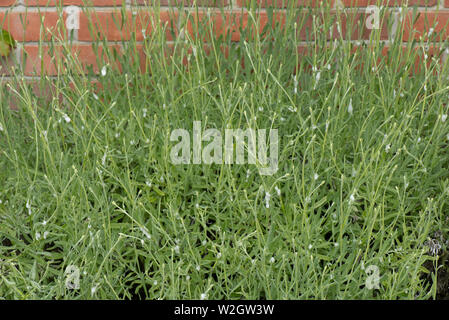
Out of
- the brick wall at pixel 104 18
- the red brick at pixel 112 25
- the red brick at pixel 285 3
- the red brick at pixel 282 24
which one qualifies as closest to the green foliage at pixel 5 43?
the brick wall at pixel 104 18

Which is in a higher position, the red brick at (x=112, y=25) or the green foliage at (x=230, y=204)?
the red brick at (x=112, y=25)

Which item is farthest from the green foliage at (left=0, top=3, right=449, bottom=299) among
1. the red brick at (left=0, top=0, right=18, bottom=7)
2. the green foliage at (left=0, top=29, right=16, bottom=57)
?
the red brick at (left=0, top=0, right=18, bottom=7)

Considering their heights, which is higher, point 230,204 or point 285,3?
point 285,3

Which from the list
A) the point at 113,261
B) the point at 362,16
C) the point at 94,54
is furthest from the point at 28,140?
the point at 362,16

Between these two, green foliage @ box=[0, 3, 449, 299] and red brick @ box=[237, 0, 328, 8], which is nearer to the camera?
green foliage @ box=[0, 3, 449, 299]

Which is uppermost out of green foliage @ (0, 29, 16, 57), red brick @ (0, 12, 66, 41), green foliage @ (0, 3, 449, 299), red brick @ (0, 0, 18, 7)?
red brick @ (0, 0, 18, 7)

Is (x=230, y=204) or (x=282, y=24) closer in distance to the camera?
(x=230, y=204)

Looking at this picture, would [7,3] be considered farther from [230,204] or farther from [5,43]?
[230,204]

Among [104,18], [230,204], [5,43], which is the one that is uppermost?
[104,18]

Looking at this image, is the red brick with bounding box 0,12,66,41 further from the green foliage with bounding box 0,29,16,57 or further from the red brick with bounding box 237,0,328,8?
the red brick with bounding box 237,0,328,8

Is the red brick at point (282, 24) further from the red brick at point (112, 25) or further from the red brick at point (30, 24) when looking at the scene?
the red brick at point (30, 24)

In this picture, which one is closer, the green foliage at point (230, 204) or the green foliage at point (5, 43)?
the green foliage at point (230, 204)

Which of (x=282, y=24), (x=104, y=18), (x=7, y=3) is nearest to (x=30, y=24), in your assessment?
(x=7, y=3)

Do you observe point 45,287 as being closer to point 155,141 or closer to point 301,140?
point 155,141
